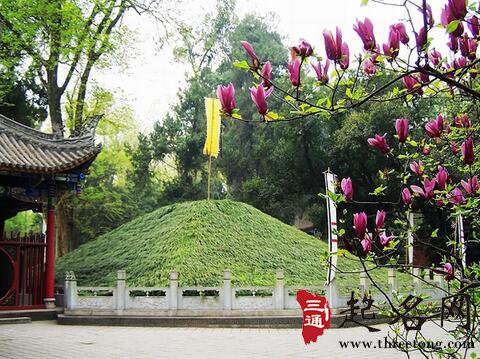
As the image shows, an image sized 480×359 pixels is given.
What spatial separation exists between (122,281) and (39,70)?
11.7 m

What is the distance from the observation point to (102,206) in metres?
26.6

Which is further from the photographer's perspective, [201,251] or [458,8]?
[201,251]

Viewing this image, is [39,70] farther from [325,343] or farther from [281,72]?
[281,72]

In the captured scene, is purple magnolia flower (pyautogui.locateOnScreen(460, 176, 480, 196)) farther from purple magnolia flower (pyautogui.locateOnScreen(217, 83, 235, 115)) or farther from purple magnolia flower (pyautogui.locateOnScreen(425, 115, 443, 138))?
purple magnolia flower (pyautogui.locateOnScreen(217, 83, 235, 115))

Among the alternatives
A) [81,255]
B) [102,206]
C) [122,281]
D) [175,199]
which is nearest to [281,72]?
[175,199]

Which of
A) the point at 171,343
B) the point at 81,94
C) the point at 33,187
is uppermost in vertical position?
the point at 81,94

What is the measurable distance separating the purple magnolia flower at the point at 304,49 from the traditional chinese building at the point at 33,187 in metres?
12.1

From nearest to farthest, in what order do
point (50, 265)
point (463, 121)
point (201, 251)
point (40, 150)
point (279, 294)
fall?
point (463, 121), point (279, 294), point (50, 265), point (40, 150), point (201, 251)

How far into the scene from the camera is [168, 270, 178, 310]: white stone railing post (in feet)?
41.3

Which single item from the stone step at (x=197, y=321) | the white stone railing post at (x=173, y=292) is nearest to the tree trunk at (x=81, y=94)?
the stone step at (x=197, y=321)

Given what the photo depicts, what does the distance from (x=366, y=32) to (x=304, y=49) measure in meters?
0.30

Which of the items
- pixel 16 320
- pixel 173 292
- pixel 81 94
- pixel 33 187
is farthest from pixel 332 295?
pixel 81 94

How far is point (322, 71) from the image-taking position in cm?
231

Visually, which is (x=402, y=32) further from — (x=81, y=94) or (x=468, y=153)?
(x=81, y=94)
